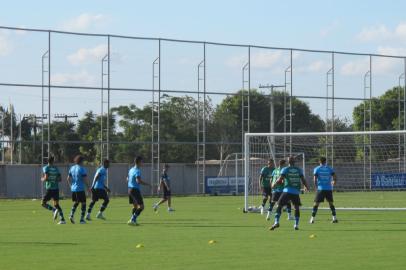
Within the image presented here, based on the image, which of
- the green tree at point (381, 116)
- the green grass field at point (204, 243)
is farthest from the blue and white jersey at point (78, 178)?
the green tree at point (381, 116)

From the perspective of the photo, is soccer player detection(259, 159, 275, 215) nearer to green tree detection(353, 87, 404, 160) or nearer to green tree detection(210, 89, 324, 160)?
green tree detection(210, 89, 324, 160)

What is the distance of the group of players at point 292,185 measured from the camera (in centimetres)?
2377

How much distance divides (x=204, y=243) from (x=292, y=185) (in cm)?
500

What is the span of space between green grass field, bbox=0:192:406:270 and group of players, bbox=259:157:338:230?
1.80 feet

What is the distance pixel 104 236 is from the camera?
21.6 metres

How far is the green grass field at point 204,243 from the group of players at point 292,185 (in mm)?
550

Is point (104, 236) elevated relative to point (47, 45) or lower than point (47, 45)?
lower

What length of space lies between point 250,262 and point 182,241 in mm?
4752

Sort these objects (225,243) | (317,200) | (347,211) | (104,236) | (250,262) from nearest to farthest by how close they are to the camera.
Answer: (250,262) < (225,243) < (104,236) < (317,200) < (347,211)

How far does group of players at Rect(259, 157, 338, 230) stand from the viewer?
2377 cm

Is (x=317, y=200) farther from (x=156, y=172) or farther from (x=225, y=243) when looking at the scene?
(x=156, y=172)

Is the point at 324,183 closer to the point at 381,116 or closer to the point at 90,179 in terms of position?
the point at 90,179

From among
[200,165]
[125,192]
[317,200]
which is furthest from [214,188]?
[317,200]

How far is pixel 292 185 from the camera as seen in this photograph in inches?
940
